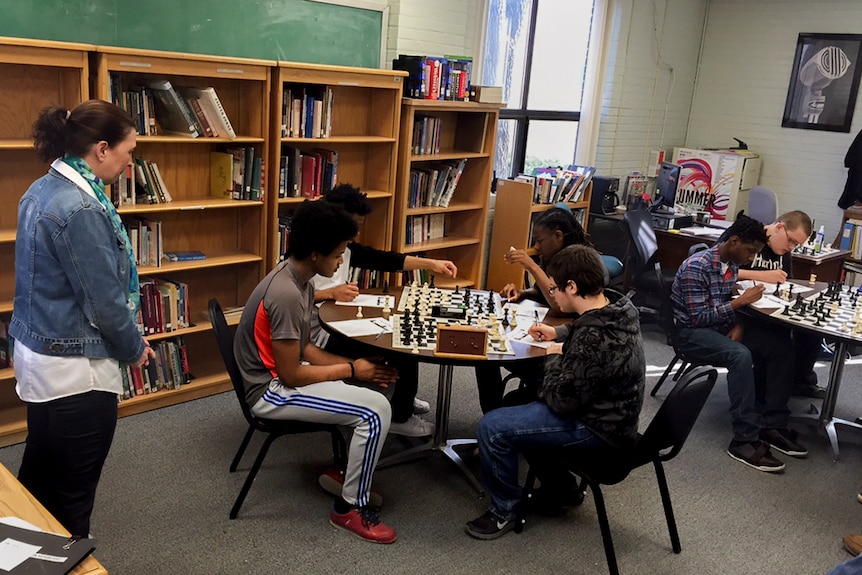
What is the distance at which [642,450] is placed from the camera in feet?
8.82

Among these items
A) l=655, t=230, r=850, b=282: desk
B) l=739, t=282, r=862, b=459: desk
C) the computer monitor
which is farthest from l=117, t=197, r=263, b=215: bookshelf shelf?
the computer monitor

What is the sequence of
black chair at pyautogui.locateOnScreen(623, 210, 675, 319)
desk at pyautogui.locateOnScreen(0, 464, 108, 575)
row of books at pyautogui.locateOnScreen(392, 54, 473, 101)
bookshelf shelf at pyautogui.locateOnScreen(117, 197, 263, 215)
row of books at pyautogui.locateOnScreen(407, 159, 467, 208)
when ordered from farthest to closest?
black chair at pyautogui.locateOnScreen(623, 210, 675, 319) < row of books at pyautogui.locateOnScreen(407, 159, 467, 208) < row of books at pyautogui.locateOnScreen(392, 54, 473, 101) < bookshelf shelf at pyautogui.locateOnScreen(117, 197, 263, 215) < desk at pyautogui.locateOnScreen(0, 464, 108, 575)

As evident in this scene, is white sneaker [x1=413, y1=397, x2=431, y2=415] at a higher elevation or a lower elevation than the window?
lower

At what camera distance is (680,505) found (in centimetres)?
334

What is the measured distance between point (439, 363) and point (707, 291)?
6.14 feet

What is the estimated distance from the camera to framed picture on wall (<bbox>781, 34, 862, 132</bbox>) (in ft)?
22.6

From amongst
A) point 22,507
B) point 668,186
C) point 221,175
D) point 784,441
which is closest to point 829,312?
point 784,441

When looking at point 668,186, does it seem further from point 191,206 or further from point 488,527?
point 488,527

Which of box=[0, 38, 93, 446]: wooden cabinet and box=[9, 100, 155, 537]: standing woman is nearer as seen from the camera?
box=[9, 100, 155, 537]: standing woman

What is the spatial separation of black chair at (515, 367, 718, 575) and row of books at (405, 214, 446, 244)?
2.51 m

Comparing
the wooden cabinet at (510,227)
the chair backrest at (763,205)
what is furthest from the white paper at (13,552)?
the chair backrest at (763,205)

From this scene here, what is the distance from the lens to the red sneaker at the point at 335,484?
3127mm

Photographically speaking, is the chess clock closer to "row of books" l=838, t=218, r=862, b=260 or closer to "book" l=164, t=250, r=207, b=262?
"book" l=164, t=250, r=207, b=262

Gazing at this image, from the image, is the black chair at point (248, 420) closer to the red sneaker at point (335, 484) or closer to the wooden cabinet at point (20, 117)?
the red sneaker at point (335, 484)
